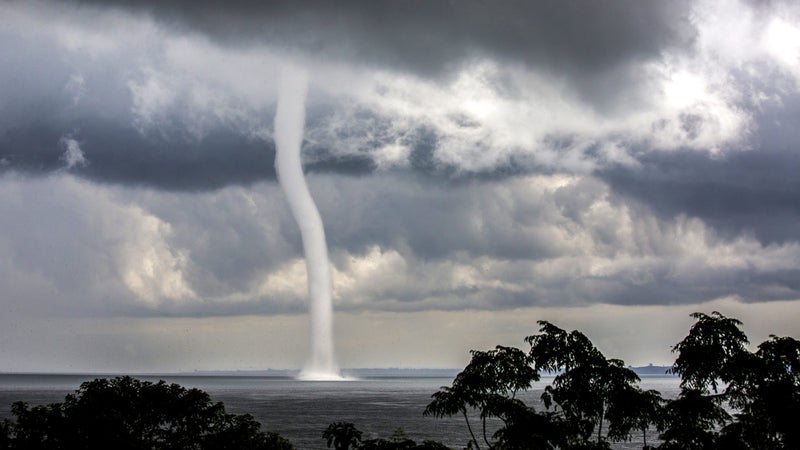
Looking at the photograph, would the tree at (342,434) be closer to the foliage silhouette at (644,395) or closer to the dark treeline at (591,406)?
the dark treeline at (591,406)

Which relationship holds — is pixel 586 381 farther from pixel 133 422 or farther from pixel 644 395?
pixel 133 422

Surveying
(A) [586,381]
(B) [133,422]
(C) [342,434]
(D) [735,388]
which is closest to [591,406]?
(A) [586,381]

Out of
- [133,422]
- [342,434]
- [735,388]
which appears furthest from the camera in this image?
[133,422]

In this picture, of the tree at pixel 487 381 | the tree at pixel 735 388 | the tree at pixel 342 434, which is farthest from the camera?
the tree at pixel 487 381

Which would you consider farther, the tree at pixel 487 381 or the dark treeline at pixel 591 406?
the tree at pixel 487 381

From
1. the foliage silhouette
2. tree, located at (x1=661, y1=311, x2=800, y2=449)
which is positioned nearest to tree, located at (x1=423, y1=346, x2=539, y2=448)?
the foliage silhouette

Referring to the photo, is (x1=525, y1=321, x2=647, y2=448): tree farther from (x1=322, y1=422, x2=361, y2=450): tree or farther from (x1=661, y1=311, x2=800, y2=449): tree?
(x1=322, y1=422, x2=361, y2=450): tree

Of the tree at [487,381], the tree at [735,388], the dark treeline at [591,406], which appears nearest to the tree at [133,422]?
the dark treeline at [591,406]
